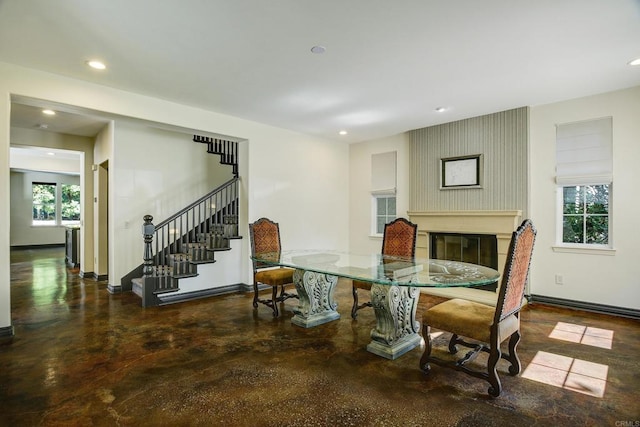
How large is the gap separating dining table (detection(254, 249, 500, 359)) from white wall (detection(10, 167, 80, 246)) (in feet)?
36.4

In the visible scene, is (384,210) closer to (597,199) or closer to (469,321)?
(597,199)

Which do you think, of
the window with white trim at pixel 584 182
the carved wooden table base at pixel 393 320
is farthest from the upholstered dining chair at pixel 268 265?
the window with white trim at pixel 584 182

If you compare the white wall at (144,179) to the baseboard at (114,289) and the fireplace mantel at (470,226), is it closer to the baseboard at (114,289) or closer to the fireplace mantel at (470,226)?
the baseboard at (114,289)

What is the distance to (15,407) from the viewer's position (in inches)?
80.6

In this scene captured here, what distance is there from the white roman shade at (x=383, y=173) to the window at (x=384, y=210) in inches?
7.0

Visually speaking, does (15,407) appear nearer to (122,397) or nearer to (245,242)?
(122,397)

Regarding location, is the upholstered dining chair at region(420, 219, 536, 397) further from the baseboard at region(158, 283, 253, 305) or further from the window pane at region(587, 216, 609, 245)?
the baseboard at region(158, 283, 253, 305)

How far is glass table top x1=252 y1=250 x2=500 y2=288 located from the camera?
2.42m

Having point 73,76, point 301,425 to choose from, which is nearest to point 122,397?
point 301,425

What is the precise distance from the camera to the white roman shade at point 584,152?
4.02m

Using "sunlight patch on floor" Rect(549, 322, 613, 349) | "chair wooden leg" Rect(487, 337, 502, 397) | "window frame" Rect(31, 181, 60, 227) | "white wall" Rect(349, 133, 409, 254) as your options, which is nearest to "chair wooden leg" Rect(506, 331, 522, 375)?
"chair wooden leg" Rect(487, 337, 502, 397)

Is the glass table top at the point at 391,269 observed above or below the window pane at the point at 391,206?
below

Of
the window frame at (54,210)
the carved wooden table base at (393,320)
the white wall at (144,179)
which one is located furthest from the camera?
the window frame at (54,210)

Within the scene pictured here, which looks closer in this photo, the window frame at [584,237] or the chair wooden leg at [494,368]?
the chair wooden leg at [494,368]
